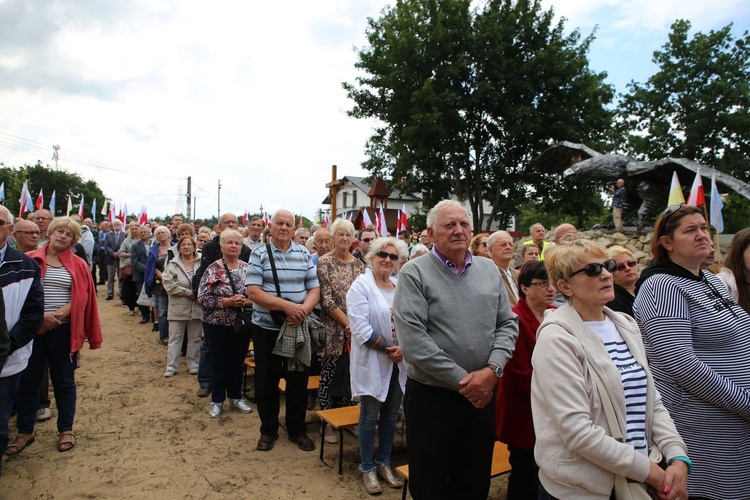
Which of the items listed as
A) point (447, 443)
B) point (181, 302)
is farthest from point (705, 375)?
point (181, 302)

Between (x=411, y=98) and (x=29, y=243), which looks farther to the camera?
(x=411, y=98)

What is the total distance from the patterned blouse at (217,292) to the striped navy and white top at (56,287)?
1245 millimetres

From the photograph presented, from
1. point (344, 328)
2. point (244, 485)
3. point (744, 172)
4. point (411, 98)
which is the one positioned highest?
point (411, 98)

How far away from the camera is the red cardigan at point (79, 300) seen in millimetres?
4098

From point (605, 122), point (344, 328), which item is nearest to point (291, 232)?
point (344, 328)

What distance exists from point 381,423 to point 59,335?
291 cm

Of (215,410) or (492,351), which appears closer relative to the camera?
(492,351)

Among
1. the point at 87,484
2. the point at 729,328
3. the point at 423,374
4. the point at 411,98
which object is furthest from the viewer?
the point at 411,98

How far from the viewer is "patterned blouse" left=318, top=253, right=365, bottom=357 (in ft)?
14.9

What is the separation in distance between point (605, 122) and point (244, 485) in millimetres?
20437

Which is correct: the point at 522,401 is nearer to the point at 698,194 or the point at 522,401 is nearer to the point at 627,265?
the point at 627,265

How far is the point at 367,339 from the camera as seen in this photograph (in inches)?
143

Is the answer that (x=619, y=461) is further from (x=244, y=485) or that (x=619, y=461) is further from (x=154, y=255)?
(x=154, y=255)

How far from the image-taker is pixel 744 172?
2391 centimetres
